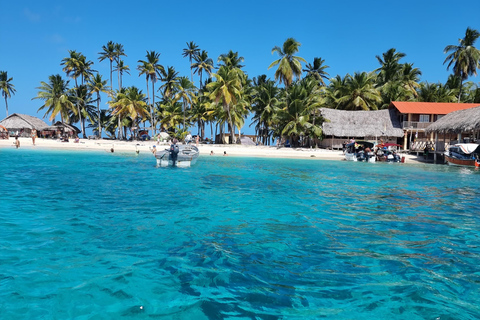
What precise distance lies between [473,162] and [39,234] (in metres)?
29.3

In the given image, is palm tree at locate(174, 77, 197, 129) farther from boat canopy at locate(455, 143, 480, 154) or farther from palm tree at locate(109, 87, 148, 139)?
boat canopy at locate(455, 143, 480, 154)

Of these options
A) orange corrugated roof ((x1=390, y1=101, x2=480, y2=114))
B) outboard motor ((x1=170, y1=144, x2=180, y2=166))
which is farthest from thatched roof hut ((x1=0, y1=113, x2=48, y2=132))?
orange corrugated roof ((x1=390, y1=101, x2=480, y2=114))

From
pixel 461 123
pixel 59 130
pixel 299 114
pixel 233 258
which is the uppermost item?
pixel 299 114

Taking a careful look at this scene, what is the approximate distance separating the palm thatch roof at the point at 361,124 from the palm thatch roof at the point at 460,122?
16.2 ft

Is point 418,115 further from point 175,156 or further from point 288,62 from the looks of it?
point 175,156

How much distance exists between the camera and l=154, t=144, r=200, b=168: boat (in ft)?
64.5

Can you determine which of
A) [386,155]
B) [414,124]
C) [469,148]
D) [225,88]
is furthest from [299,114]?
[469,148]

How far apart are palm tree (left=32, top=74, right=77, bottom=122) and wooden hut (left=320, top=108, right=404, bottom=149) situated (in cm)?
3556

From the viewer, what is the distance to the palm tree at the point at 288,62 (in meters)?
40.4

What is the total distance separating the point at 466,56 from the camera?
4194 centimetres

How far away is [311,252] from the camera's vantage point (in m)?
5.60

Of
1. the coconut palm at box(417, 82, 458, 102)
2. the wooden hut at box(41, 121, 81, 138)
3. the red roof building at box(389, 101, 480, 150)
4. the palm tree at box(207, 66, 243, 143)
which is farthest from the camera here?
the wooden hut at box(41, 121, 81, 138)

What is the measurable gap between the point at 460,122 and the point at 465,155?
9.14 feet

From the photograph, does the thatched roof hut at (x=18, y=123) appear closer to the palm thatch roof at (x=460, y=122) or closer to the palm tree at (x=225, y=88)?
the palm tree at (x=225, y=88)
